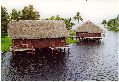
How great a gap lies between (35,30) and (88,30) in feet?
73.7

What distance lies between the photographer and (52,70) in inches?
812

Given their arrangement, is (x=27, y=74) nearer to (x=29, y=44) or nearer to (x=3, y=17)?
(x=29, y=44)

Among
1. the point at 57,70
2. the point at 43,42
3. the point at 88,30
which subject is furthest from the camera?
the point at 88,30

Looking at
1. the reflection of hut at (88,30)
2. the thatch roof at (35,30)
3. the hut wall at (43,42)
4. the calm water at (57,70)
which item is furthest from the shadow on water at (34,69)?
the reflection of hut at (88,30)

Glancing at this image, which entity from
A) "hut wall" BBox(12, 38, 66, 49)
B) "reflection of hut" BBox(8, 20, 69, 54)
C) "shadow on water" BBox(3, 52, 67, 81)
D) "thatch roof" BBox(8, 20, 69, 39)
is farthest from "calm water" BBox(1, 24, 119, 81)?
"thatch roof" BBox(8, 20, 69, 39)

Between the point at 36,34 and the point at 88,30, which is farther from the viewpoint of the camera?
the point at 88,30

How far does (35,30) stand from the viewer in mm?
31203

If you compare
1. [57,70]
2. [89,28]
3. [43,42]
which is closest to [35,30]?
[43,42]

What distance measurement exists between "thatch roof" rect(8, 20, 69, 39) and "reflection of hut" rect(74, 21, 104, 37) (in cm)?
1819

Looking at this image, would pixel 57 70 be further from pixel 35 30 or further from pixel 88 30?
pixel 88 30

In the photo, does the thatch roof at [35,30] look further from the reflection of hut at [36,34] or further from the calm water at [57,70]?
the calm water at [57,70]

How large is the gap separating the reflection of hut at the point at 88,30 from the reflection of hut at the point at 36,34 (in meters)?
18.2

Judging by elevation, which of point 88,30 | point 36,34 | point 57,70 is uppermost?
point 88,30

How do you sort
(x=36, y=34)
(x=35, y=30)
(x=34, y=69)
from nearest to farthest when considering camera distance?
(x=34, y=69), (x=36, y=34), (x=35, y=30)
